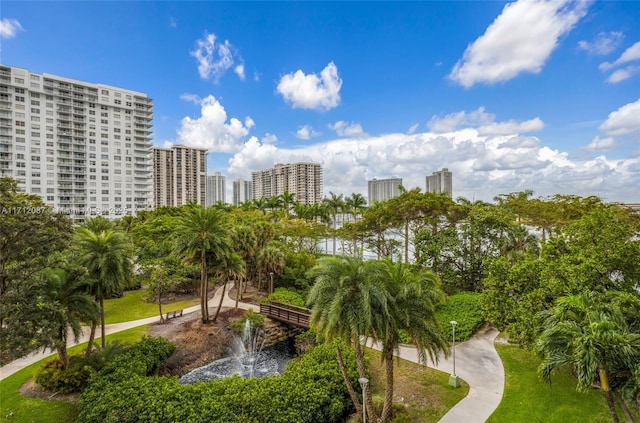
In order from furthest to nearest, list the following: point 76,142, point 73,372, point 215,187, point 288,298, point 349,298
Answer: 1. point 215,187
2. point 76,142
3. point 288,298
4. point 73,372
5. point 349,298

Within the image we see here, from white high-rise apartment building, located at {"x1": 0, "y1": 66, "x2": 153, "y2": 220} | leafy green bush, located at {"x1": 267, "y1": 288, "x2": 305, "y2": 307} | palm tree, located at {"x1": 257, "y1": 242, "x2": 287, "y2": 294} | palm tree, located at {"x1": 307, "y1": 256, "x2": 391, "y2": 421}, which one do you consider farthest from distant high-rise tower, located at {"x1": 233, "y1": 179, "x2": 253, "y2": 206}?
palm tree, located at {"x1": 307, "y1": 256, "x2": 391, "y2": 421}

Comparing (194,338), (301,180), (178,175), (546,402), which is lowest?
(194,338)

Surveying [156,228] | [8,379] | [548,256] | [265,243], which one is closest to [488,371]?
[548,256]

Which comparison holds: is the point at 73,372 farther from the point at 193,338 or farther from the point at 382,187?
the point at 382,187

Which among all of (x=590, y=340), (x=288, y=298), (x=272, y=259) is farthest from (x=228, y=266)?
(x=590, y=340)

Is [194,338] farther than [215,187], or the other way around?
[215,187]

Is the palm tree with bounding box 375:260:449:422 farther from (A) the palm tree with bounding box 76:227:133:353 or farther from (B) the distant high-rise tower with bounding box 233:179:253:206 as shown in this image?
(B) the distant high-rise tower with bounding box 233:179:253:206

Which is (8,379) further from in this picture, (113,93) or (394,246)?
(113,93)

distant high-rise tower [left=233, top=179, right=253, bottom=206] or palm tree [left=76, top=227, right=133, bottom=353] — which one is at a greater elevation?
distant high-rise tower [left=233, top=179, right=253, bottom=206]
